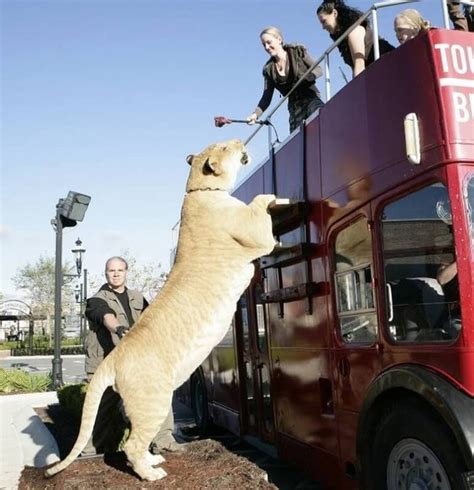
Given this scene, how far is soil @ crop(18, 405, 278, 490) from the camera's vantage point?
13.1ft

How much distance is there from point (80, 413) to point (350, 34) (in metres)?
5.98

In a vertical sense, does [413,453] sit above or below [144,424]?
below

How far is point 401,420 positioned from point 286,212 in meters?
2.20

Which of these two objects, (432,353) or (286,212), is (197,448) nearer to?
(286,212)

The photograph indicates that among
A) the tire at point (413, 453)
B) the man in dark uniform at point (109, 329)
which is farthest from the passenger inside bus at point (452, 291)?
the man in dark uniform at point (109, 329)

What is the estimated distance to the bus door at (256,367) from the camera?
5.97 m

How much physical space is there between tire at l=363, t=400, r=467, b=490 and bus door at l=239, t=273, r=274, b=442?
7.20ft

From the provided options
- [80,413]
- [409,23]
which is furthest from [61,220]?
[409,23]

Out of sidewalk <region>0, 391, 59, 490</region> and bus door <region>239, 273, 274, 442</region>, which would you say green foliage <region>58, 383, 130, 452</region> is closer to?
sidewalk <region>0, 391, 59, 490</region>

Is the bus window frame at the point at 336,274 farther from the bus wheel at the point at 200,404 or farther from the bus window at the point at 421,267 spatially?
the bus wheel at the point at 200,404

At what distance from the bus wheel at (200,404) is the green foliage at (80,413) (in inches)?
67.0

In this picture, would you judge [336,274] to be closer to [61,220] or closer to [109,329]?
[109,329]

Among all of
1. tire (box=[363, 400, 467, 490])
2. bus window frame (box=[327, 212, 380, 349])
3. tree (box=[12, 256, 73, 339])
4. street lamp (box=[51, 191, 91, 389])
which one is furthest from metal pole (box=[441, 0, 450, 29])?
tree (box=[12, 256, 73, 339])

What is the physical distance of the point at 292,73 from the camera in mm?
5637
